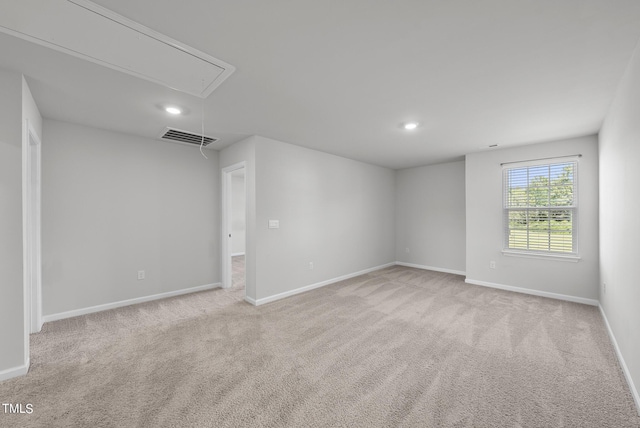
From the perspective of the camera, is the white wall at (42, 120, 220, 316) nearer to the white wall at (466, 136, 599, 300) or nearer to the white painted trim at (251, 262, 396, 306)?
the white painted trim at (251, 262, 396, 306)

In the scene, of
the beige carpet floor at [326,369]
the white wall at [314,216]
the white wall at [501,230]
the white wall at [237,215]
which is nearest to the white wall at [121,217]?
the beige carpet floor at [326,369]

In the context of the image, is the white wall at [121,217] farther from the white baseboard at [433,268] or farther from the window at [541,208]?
the window at [541,208]

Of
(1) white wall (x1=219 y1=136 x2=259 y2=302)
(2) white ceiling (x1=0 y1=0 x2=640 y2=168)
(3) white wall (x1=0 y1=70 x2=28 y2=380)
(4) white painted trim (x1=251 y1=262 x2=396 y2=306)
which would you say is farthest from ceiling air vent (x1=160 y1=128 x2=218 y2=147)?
(4) white painted trim (x1=251 y1=262 x2=396 y2=306)

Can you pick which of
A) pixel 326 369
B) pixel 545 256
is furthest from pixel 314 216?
pixel 545 256

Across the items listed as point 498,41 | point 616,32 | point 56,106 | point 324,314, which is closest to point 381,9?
point 498,41

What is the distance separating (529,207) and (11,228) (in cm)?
633

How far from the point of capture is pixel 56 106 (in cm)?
269

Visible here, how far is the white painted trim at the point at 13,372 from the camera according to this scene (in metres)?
2.00

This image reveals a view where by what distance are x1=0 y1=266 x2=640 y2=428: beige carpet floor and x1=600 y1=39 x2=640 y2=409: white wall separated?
33 cm

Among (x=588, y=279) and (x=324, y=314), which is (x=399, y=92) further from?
(x=588, y=279)

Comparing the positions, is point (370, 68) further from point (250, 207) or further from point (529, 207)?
point (529, 207)

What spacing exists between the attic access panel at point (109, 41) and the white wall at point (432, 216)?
508 centimetres

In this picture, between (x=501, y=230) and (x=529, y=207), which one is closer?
(x=529, y=207)

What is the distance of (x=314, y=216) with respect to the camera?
459 centimetres
